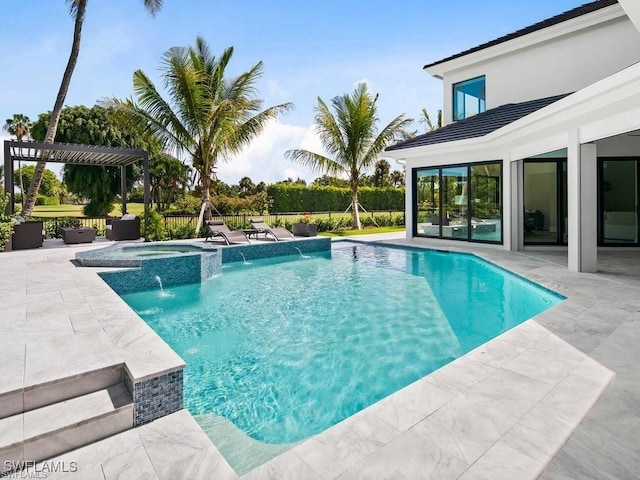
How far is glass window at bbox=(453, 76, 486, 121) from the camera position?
53.2 ft

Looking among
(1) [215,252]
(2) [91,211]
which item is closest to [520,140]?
(1) [215,252]

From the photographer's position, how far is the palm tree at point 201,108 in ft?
52.2

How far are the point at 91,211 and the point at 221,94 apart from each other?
676 inches

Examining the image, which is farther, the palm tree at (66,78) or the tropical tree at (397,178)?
the tropical tree at (397,178)

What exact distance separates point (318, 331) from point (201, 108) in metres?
13.0

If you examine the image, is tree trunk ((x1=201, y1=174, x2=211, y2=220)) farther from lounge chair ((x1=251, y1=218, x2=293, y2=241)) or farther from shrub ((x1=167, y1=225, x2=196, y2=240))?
lounge chair ((x1=251, y1=218, x2=293, y2=241))

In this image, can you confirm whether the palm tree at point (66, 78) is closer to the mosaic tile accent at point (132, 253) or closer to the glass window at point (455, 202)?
the mosaic tile accent at point (132, 253)

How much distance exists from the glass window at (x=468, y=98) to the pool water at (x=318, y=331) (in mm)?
8451

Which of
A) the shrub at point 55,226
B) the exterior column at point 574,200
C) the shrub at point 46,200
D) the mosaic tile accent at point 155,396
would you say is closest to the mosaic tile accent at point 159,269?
the mosaic tile accent at point 155,396

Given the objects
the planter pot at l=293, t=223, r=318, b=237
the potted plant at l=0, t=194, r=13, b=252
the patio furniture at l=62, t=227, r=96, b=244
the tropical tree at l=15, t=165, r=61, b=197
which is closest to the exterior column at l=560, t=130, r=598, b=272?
the planter pot at l=293, t=223, r=318, b=237

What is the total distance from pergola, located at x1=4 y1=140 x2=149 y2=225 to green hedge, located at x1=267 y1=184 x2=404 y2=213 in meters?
11.8

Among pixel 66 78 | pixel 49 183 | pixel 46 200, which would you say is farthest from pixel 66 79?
pixel 49 183

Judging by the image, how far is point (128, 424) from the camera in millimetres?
3129

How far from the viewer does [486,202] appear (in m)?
13.5
